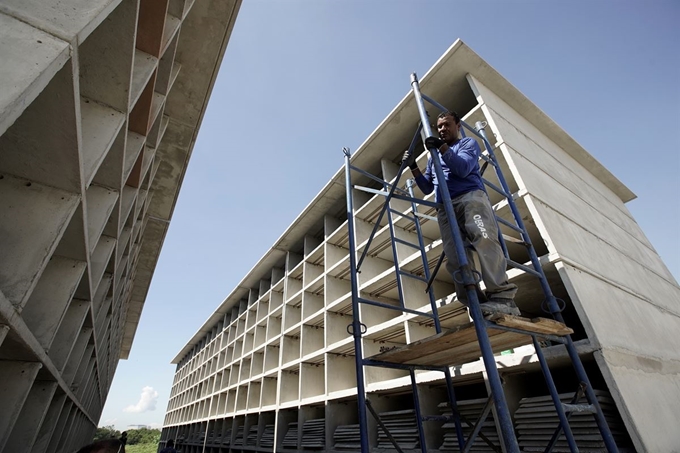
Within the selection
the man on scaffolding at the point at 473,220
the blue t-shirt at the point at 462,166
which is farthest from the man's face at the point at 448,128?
the blue t-shirt at the point at 462,166

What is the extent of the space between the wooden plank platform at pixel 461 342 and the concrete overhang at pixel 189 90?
425 centimetres

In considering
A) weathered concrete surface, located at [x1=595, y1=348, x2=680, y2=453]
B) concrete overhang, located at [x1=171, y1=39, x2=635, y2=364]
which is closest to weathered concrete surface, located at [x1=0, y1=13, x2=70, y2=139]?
weathered concrete surface, located at [x1=595, y1=348, x2=680, y2=453]

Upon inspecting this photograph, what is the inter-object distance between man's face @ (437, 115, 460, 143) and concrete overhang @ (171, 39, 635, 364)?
3094mm

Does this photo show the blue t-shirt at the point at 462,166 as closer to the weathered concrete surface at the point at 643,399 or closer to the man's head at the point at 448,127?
the man's head at the point at 448,127

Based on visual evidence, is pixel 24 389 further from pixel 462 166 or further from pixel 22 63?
pixel 462 166

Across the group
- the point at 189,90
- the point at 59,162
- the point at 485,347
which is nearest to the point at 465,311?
the point at 485,347

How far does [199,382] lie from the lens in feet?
55.0

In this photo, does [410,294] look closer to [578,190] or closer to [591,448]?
[591,448]

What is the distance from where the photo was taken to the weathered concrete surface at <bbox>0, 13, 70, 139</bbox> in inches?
40.6

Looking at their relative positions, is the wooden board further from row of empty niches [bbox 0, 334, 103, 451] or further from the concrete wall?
row of empty niches [bbox 0, 334, 103, 451]

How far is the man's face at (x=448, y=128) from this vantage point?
3.07m

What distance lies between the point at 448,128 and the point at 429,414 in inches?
159

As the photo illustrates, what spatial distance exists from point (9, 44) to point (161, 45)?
6.65 ft

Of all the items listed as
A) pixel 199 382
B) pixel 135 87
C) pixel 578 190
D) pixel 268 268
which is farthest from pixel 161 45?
pixel 199 382
